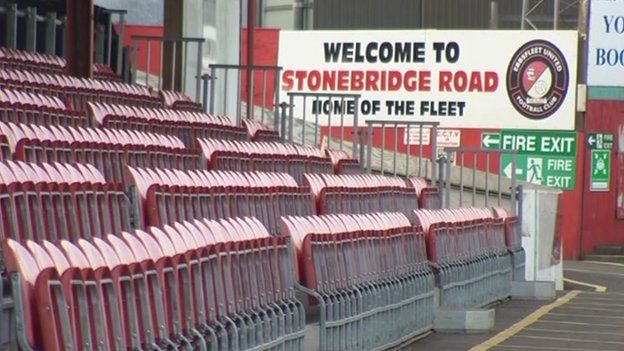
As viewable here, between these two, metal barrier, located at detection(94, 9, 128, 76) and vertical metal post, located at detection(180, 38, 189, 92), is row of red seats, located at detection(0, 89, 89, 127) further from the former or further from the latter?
vertical metal post, located at detection(180, 38, 189, 92)

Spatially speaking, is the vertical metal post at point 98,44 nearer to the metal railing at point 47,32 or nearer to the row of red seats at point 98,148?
the metal railing at point 47,32

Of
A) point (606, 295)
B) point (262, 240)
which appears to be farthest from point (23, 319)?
point (606, 295)

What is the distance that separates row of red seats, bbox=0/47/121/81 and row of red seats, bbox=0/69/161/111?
1.22ft

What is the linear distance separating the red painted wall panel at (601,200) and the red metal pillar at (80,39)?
2056 cm

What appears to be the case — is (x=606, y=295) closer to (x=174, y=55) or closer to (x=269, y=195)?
(x=174, y=55)

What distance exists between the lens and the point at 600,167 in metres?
36.7

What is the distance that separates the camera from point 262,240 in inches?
372

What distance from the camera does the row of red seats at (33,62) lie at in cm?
1656

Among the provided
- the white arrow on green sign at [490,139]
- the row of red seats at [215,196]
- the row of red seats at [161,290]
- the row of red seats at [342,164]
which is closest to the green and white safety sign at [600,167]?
the white arrow on green sign at [490,139]

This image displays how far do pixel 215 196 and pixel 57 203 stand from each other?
2.90 metres

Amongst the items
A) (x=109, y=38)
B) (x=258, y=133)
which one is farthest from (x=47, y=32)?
(x=258, y=133)

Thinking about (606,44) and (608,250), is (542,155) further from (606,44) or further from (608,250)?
(606,44)

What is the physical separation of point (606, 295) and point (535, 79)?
17346 millimetres

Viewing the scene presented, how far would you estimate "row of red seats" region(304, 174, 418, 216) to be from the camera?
572 inches
